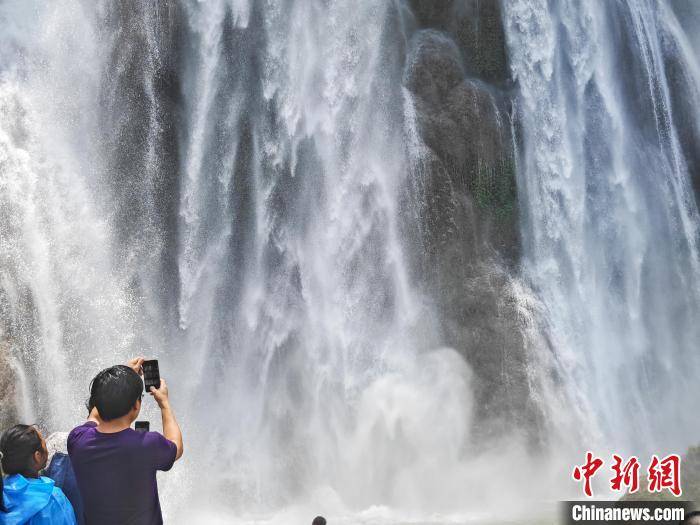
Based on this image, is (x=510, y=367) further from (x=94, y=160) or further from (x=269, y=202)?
(x=94, y=160)

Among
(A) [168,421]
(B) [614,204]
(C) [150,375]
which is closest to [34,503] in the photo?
(A) [168,421]

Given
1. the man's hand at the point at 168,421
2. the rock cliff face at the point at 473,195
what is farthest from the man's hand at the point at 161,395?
the rock cliff face at the point at 473,195

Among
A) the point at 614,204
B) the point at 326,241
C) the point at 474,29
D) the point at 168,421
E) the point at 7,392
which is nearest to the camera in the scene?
the point at 168,421

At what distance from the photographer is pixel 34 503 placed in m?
2.87

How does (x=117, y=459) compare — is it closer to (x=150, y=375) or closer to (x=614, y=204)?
(x=150, y=375)

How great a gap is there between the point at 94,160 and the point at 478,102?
953 cm

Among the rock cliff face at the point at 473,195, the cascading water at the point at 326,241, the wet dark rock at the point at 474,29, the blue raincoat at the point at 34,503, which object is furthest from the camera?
the wet dark rock at the point at 474,29

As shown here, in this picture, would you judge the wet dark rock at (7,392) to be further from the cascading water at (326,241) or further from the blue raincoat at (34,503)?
the blue raincoat at (34,503)

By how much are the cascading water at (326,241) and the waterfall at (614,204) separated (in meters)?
0.06

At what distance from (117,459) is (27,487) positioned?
37 centimetres

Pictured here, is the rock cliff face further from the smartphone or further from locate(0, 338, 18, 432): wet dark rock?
the smartphone

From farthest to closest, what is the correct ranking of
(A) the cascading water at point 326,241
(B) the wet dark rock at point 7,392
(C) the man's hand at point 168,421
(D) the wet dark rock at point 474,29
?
(D) the wet dark rock at point 474,29 < (A) the cascading water at point 326,241 < (B) the wet dark rock at point 7,392 < (C) the man's hand at point 168,421

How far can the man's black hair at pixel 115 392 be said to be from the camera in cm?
302

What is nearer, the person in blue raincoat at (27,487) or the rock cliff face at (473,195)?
the person in blue raincoat at (27,487)
